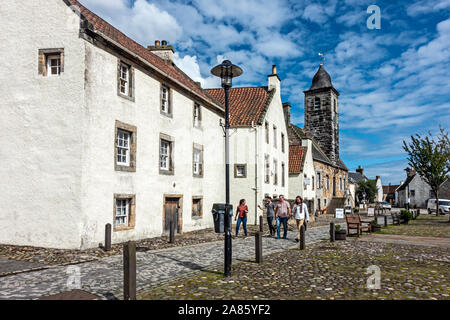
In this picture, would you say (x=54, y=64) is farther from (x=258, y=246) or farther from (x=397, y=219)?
(x=397, y=219)

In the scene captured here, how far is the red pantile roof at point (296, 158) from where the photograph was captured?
34750 millimetres

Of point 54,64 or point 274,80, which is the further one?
point 274,80

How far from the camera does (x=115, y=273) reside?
27.4 feet

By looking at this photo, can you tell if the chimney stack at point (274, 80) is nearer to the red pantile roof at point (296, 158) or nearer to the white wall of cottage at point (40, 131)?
the red pantile roof at point (296, 158)

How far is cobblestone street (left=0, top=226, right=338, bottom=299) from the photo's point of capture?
6809 mm

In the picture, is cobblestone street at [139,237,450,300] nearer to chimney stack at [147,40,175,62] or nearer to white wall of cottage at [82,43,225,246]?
white wall of cottage at [82,43,225,246]

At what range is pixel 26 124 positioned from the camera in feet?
40.9

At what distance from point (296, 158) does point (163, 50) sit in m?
18.5

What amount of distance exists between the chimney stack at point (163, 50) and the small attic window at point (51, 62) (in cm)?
943

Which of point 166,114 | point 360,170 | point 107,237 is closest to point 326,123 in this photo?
point 166,114
